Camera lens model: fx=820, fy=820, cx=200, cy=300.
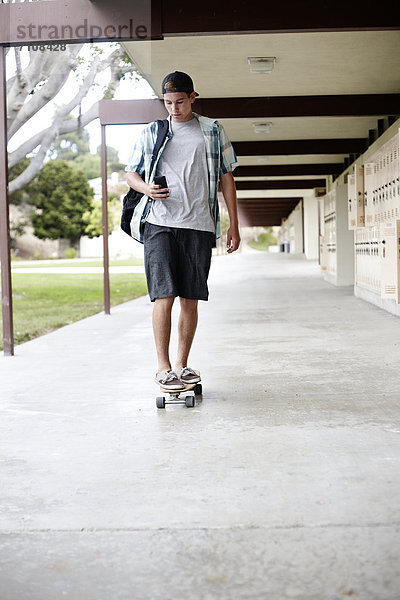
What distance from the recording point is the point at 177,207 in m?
4.34

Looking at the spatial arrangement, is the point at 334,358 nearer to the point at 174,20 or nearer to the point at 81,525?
the point at 174,20

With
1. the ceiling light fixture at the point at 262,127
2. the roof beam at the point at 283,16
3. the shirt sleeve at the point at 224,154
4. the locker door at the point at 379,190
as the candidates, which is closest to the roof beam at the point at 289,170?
the ceiling light fixture at the point at 262,127

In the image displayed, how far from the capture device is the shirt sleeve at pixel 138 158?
173 inches

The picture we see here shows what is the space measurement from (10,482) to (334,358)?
3.45m

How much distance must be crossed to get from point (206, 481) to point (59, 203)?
58.5 meters

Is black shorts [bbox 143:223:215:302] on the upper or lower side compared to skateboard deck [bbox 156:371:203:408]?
upper

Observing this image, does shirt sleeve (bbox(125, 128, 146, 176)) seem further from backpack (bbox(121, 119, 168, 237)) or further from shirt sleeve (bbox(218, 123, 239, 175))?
shirt sleeve (bbox(218, 123, 239, 175))

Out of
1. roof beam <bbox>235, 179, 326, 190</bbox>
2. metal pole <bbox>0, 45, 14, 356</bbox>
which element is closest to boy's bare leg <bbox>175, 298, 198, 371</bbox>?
metal pole <bbox>0, 45, 14, 356</bbox>

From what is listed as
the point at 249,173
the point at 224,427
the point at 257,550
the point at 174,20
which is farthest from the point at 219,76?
the point at 249,173

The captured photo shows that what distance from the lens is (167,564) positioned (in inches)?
86.6

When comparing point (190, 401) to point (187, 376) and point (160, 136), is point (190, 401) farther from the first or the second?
point (160, 136)

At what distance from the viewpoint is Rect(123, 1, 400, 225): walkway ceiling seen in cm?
607

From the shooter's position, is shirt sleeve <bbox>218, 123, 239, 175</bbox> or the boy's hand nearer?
the boy's hand

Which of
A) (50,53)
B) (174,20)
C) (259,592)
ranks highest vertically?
(50,53)
